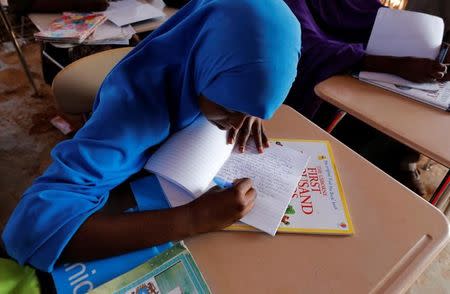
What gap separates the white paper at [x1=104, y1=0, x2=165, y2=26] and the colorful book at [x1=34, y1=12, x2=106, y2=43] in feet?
A: 0.22

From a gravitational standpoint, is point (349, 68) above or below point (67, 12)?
above

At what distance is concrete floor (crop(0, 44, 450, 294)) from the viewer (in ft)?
4.56

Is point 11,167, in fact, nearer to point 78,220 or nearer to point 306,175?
point 78,220

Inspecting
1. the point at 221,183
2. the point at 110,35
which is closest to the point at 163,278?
the point at 221,183

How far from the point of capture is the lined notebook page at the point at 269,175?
0.65m

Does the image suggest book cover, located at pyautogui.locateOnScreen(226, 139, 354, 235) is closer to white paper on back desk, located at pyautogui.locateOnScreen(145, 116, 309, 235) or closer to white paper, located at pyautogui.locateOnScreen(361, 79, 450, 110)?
white paper on back desk, located at pyautogui.locateOnScreen(145, 116, 309, 235)

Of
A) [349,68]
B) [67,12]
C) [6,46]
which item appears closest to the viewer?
[349,68]

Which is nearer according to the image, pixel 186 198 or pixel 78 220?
pixel 78 220

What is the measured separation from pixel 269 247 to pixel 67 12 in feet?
5.16

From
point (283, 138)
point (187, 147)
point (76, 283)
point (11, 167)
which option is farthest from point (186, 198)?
point (11, 167)

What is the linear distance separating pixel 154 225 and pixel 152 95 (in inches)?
10.7

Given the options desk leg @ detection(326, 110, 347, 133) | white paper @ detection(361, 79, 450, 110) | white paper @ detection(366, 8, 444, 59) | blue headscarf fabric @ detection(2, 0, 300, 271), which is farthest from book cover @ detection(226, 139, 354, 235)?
white paper @ detection(366, 8, 444, 59)

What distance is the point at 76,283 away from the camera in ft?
1.78

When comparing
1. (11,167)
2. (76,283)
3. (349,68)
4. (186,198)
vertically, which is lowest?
(11,167)
